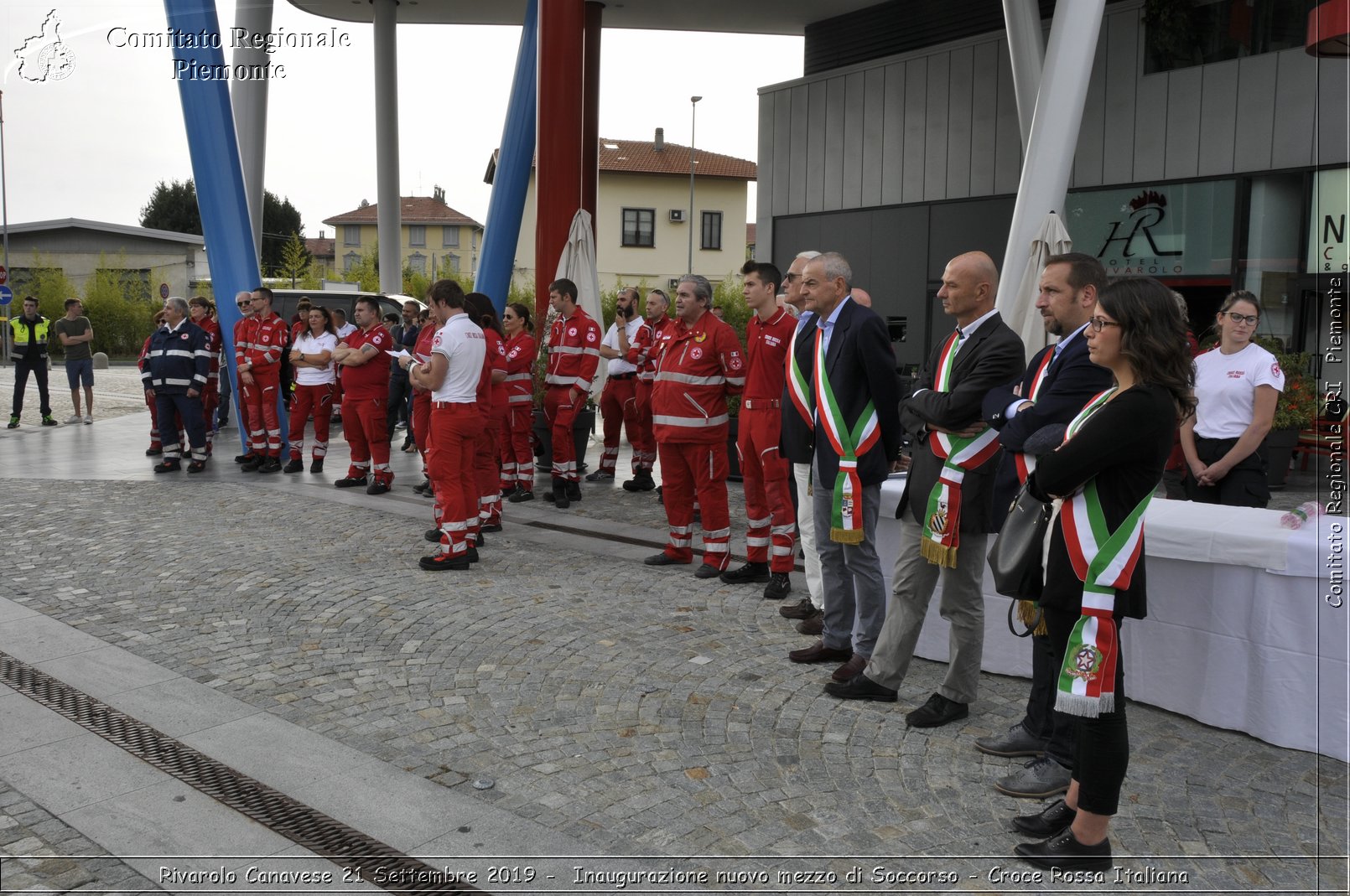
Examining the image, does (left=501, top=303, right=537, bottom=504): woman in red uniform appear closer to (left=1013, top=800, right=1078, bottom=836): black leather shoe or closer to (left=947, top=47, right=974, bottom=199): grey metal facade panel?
(left=1013, top=800, right=1078, bottom=836): black leather shoe

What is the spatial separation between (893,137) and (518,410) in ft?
36.5

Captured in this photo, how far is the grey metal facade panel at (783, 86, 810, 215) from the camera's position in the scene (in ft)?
65.9

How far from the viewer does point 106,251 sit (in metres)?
51.2

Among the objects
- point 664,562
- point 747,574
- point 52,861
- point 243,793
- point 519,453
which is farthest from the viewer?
point 519,453

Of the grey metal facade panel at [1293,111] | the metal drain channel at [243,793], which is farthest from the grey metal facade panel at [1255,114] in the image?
the metal drain channel at [243,793]

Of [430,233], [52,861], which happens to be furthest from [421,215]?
[52,861]

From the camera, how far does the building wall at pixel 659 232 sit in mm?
54625

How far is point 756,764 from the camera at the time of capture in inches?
160

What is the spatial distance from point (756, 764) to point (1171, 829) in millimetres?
1508

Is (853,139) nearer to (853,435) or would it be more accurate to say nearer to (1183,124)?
(1183,124)

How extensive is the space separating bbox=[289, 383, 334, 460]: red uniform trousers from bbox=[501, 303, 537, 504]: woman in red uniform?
288cm

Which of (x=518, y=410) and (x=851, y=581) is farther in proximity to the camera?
(x=518, y=410)

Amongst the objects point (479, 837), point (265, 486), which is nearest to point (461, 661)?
point (479, 837)

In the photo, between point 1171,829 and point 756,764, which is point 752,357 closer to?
point 756,764
